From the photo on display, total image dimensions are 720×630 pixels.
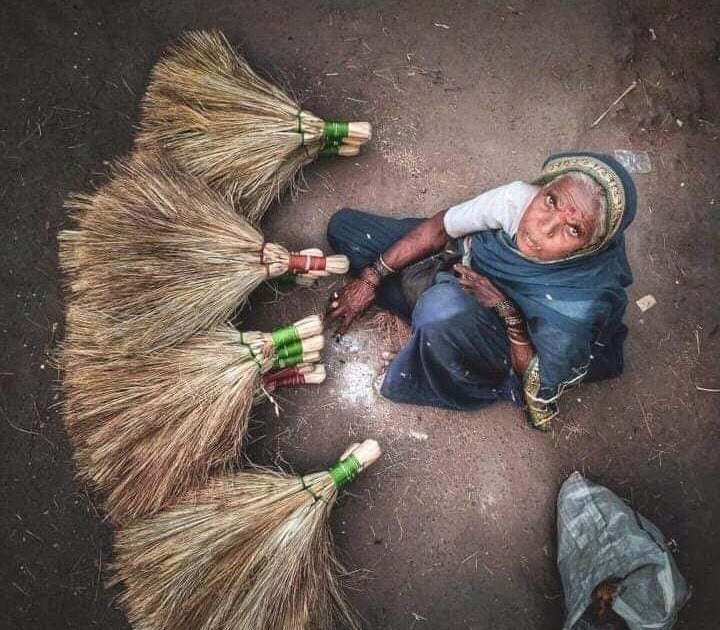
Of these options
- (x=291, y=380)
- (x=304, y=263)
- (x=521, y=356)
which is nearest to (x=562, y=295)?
(x=521, y=356)

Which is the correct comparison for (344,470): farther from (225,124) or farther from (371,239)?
(225,124)

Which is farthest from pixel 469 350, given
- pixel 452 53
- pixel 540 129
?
pixel 452 53

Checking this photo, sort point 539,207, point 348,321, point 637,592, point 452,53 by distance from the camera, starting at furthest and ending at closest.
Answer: point 452,53 < point 348,321 < point 637,592 < point 539,207

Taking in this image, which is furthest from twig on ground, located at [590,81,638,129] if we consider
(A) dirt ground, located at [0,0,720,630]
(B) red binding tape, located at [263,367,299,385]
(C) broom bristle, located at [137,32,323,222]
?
(B) red binding tape, located at [263,367,299,385]

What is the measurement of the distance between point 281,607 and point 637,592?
1.21 m

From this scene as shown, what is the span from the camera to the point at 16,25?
2221 mm

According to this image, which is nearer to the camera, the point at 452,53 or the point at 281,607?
the point at 281,607

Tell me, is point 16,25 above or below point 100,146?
above

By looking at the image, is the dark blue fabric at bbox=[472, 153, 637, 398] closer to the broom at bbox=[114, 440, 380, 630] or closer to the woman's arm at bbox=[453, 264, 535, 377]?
the woman's arm at bbox=[453, 264, 535, 377]

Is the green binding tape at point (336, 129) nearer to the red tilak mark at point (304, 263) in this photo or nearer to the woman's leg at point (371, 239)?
the woman's leg at point (371, 239)

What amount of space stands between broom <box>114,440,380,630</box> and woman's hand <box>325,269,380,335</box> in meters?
0.53

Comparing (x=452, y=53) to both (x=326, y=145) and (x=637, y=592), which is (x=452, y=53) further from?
(x=637, y=592)

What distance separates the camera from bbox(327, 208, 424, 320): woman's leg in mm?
2215

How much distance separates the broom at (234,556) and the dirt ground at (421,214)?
273 millimetres
